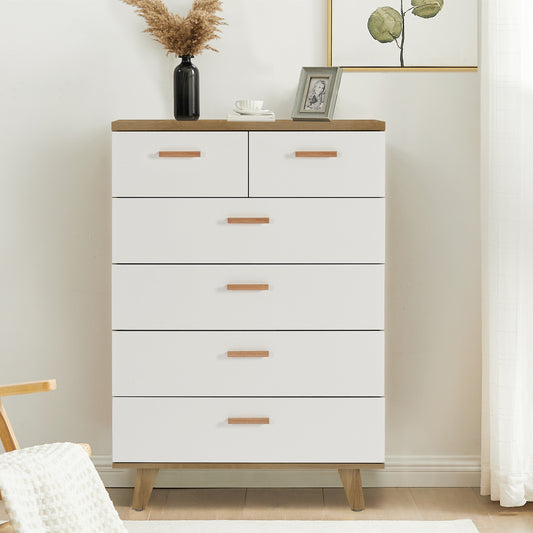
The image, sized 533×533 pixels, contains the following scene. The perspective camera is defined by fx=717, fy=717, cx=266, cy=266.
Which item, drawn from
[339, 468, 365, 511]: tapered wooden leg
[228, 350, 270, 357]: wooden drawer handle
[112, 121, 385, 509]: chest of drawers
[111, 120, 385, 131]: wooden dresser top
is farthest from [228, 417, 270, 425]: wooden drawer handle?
[111, 120, 385, 131]: wooden dresser top

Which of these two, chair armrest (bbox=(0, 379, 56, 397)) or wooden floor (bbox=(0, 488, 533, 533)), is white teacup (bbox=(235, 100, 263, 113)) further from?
wooden floor (bbox=(0, 488, 533, 533))

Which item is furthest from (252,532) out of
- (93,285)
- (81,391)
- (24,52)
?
(24,52)

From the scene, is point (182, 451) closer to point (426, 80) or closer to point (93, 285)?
point (93, 285)

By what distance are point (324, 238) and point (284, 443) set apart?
2.28ft

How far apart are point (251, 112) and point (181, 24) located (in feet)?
1.33

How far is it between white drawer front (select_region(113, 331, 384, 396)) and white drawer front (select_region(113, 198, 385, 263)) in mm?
268

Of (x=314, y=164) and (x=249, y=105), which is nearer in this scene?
(x=314, y=164)

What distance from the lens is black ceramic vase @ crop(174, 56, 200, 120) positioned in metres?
2.53

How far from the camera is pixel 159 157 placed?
92.4 inches

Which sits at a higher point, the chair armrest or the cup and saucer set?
the cup and saucer set

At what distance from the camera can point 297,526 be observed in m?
2.39

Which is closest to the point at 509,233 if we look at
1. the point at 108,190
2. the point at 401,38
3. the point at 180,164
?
the point at 401,38

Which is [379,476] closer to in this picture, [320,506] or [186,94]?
[320,506]

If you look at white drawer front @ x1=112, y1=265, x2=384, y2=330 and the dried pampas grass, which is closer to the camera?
white drawer front @ x1=112, y1=265, x2=384, y2=330
